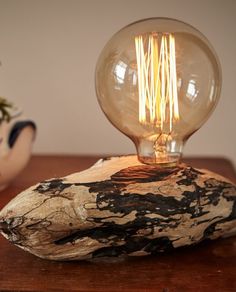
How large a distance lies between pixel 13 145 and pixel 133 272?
299 millimetres

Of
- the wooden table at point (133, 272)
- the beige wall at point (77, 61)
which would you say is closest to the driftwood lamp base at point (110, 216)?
the wooden table at point (133, 272)

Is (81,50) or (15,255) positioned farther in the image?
(81,50)

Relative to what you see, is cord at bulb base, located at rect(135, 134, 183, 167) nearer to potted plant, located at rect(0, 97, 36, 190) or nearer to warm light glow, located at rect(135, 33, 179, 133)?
warm light glow, located at rect(135, 33, 179, 133)

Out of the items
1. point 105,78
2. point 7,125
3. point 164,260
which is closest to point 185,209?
point 164,260

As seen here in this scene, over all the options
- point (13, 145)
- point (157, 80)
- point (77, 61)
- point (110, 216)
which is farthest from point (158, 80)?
point (77, 61)

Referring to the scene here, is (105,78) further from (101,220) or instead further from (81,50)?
(81,50)

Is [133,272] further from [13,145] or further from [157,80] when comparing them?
[13,145]

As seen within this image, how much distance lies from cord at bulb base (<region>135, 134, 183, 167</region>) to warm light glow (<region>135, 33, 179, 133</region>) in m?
0.02

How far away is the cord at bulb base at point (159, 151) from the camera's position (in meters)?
0.46

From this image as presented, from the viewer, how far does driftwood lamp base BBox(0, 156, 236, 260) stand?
38 centimetres

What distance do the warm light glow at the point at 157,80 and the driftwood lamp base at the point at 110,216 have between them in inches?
2.6

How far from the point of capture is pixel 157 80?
44 centimetres

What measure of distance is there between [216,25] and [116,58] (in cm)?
37

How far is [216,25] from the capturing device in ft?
2.42
